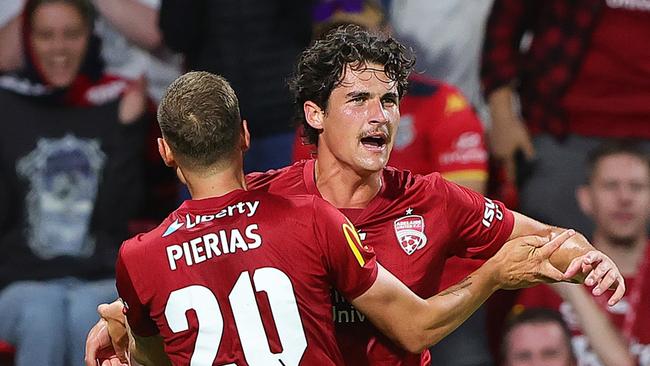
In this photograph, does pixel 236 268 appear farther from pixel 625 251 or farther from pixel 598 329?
pixel 625 251

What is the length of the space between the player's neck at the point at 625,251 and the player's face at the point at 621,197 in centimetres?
3

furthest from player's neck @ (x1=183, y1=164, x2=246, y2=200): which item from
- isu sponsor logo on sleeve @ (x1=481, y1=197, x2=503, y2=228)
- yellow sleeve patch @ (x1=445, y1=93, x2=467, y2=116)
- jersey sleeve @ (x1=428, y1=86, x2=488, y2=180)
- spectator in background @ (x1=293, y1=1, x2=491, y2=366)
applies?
yellow sleeve patch @ (x1=445, y1=93, x2=467, y2=116)

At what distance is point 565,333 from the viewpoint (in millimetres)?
6793

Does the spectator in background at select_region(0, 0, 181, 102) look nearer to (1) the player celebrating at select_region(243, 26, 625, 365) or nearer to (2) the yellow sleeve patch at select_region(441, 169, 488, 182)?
(2) the yellow sleeve patch at select_region(441, 169, 488, 182)

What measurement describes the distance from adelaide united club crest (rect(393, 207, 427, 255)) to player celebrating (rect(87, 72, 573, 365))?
0.96 feet

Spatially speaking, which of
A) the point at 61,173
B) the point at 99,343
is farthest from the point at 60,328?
the point at 99,343

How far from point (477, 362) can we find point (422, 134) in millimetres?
1168

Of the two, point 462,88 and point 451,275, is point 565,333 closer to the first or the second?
point 462,88

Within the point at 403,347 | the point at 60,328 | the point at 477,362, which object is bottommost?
the point at 477,362

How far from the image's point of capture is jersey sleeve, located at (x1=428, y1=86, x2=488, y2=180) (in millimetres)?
6531

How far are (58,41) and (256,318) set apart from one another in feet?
11.5

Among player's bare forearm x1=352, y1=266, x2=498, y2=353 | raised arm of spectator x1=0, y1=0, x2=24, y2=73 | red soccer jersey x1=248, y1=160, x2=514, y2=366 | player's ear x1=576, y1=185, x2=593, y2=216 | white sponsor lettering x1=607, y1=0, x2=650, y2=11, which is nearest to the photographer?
player's bare forearm x1=352, y1=266, x2=498, y2=353

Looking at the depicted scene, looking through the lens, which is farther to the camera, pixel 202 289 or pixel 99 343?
pixel 99 343

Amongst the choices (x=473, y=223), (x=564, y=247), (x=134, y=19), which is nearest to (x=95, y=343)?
(x=473, y=223)
